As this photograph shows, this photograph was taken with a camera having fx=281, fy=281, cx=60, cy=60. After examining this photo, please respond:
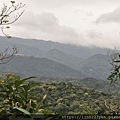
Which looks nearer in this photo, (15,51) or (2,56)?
(2,56)

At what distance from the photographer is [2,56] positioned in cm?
290

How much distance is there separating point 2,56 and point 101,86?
82073mm

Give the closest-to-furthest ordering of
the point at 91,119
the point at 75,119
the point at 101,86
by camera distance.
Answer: the point at 75,119 → the point at 91,119 → the point at 101,86

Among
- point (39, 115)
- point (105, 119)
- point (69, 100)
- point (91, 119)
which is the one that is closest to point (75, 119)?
point (91, 119)

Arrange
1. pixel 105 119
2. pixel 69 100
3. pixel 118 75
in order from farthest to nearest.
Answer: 1. pixel 69 100
2. pixel 105 119
3. pixel 118 75

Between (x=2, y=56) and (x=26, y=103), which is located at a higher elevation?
(x=2, y=56)

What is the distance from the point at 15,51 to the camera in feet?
10.5

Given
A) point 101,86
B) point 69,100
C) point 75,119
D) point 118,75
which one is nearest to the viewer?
point 118,75

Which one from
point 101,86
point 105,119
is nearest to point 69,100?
point 105,119

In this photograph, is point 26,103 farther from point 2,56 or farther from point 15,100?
point 2,56

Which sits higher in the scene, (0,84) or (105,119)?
(0,84)

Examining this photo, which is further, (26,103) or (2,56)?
(2,56)

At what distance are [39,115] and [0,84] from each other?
224 mm

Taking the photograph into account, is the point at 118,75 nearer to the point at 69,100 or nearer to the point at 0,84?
the point at 0,84
